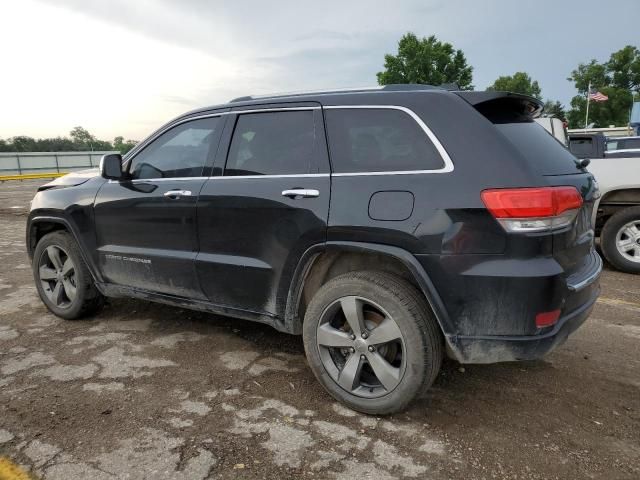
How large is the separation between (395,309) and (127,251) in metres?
2.27

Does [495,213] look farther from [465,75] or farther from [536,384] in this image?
[465,75]

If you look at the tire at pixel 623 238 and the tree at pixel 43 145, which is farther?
the tree at pixel 43 145

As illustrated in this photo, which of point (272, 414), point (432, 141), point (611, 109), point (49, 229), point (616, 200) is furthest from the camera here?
point (611, 109)

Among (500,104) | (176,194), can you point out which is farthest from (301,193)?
(500,104)

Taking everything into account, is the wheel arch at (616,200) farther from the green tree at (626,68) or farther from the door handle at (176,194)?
the green tree at (626,68)

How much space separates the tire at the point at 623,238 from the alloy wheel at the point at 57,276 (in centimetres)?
598

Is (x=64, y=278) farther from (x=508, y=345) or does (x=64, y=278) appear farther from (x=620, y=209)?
(x=620, y=209)

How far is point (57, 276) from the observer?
4.37m

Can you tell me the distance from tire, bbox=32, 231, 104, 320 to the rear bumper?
320 centimetres

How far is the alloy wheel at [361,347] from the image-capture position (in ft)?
8.64

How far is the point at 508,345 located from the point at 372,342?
0.69 meters

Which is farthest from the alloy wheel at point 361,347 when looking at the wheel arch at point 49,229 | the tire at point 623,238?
the tire at point 623,238

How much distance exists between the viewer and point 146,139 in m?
3.84

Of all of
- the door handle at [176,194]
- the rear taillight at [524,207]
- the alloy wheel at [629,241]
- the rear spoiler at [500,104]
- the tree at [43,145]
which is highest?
the tree at [43,145]
